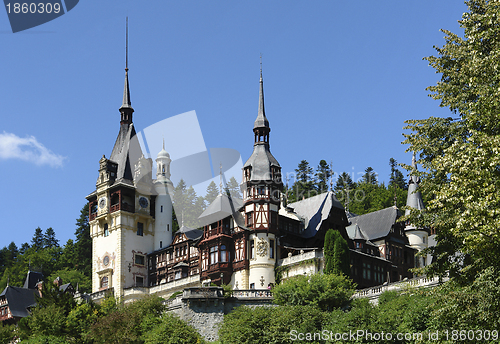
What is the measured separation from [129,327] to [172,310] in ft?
12.8

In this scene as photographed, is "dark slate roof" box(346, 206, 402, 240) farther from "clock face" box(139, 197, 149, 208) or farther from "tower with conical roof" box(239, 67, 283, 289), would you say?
"clock face" box(139, 197, 149, 208)

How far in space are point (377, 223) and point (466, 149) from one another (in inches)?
1805

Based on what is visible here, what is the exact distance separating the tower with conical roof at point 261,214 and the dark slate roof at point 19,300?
3098cm

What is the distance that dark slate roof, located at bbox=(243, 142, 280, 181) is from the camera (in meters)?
57.7

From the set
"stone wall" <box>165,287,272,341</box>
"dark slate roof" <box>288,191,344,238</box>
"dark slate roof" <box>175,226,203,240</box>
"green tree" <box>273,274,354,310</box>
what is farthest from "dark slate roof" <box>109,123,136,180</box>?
"green tree" <box>273,274,354,310</box>

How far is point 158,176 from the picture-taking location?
74375mm

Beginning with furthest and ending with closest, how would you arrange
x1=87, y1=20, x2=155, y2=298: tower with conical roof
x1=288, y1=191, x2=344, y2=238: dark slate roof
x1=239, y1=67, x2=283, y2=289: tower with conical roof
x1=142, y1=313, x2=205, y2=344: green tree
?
1. x1=87, y1=20, x2=155, y2=298: tower with conical roof
2. x1=288, y1=191, x2=344, y2=238: dark slate roof
3. x1=239, y1=67, x2=283, y2=289: tower with conical roof
4. x1=142, y1=313, x2=205, y2=344: green tree

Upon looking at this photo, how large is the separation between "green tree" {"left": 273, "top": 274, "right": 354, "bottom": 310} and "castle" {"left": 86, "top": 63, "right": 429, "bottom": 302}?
27.6 feet

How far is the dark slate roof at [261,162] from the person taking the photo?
57.7 m

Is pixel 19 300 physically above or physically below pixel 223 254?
below

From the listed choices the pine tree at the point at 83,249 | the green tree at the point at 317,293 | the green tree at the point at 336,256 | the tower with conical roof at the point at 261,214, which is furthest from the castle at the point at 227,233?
the pine tree at the point at 83,249

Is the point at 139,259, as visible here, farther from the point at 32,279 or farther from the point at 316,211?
the point at 316,211

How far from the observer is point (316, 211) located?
61.5 metres

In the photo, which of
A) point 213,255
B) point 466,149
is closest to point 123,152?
point 213,255
